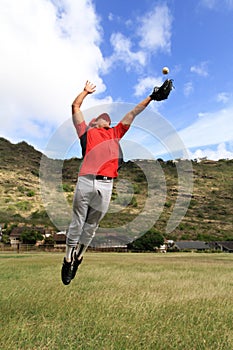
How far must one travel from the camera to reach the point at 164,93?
20.4 feet

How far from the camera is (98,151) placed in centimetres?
604

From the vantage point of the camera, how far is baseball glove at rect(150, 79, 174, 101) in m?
6.18

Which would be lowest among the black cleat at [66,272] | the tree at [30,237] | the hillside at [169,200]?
the black cleat at [66,272]

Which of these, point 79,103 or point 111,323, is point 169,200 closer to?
point 111,323

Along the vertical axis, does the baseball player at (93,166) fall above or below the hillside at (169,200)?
below

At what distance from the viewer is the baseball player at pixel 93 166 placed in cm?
604

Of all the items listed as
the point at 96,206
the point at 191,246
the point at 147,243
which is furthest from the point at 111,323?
the point at 191,246

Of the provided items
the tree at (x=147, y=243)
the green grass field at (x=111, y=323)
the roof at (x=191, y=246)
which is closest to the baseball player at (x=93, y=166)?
the green grass field at (x=111, y=323)

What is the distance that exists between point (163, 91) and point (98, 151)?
5.03 ft

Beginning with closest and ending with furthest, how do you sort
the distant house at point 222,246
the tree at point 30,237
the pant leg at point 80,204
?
the pant leg at point 80,204 → the tree at point 30,237 → the distant house at point 222,246

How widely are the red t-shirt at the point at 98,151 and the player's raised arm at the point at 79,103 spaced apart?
10 centimetres

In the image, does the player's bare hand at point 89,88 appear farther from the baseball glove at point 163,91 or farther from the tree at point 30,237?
the tree at point 30,237

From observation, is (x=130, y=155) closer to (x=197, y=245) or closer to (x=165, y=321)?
(x=165, y=321)

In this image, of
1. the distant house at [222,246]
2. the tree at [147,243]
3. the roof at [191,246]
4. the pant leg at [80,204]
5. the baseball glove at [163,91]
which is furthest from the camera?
the distant house at [222,246]
